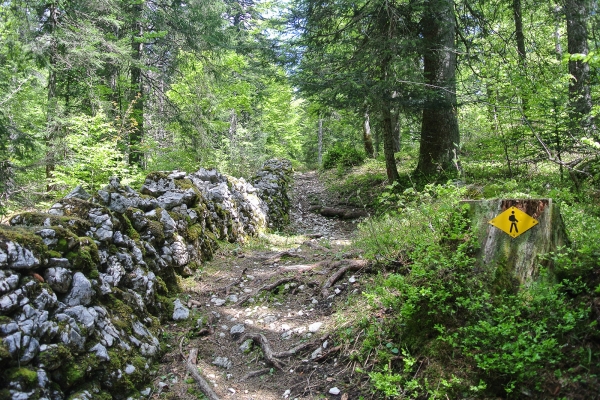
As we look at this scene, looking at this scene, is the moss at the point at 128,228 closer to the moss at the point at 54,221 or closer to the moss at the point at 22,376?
the moss at the point at 54,221

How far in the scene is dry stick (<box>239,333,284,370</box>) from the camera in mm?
3941

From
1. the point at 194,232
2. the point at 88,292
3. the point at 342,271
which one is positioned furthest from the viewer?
the point at 194,232

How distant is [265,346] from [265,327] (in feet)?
1.86

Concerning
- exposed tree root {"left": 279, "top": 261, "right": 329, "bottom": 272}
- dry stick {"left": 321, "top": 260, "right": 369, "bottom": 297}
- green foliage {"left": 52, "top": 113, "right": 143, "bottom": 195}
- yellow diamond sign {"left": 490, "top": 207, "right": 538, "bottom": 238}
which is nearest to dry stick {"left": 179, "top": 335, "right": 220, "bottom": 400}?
dry stick {"left": 321, "top": 260, "right": 369, "bottom": 297}

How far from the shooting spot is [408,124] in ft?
36.0

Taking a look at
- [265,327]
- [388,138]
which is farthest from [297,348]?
[388,138]

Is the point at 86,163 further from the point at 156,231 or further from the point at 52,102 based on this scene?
the point at 156,231

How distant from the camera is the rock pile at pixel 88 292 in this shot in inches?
107

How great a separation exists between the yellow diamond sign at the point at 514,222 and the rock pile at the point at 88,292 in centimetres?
363

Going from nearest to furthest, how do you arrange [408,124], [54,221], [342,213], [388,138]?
1. [54,221]
2. [388,138]
3. [408,124]
4. [342,213]

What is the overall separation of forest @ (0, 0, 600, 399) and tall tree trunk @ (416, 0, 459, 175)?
0.16 feet

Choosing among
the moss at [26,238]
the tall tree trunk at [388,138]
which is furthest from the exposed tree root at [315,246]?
the moss at [26,238]

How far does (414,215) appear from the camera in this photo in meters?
4.88

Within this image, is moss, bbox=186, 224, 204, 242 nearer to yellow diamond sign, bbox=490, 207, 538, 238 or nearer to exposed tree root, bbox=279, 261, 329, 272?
exposed tree root, bbox=279, 261, 329, 272
